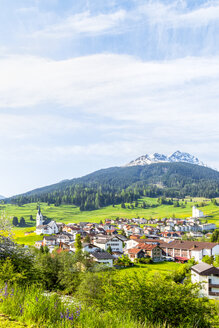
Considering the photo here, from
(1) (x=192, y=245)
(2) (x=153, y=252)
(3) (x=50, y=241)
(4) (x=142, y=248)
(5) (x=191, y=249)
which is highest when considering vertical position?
(1) (x=192, y=245)

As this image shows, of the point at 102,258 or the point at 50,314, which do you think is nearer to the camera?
the point at 50,314

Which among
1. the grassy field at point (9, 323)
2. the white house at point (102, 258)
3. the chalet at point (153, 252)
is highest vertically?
the grassy field at point (9, 323)

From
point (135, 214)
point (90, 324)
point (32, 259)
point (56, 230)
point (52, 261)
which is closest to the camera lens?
point (90, 324)

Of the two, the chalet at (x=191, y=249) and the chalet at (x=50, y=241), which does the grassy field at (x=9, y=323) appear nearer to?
the chalet at (x=191, y=249)

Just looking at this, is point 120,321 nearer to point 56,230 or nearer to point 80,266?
point 80,266

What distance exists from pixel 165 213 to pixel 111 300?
19536 centimetres

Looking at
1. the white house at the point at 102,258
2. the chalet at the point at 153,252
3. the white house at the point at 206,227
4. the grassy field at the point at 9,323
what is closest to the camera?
the grassy field at the point at 9,323

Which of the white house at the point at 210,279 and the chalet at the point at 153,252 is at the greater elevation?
the white house at the point at 210,279

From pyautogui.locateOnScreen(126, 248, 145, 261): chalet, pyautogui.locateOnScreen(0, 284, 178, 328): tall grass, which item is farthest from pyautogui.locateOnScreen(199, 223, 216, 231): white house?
pyautogui.locateOnScreen(0, 284, 178, 328): tall grass

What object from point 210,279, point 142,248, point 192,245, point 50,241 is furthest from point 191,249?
point 50,241

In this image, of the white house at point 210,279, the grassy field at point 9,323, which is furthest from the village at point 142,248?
the grassy field at point 9,323

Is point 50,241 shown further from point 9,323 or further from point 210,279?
point 9,323

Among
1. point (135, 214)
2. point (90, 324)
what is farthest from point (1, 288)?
A: point (135, 214)

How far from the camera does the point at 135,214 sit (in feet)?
643
